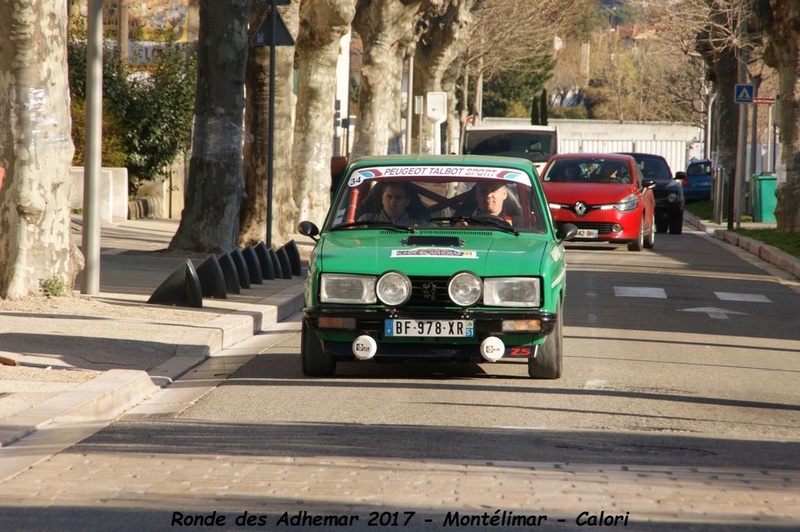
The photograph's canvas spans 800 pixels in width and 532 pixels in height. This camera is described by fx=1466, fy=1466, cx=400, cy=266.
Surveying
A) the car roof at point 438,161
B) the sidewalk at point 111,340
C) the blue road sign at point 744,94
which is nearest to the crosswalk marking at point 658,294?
the sidewalk at point 111,340

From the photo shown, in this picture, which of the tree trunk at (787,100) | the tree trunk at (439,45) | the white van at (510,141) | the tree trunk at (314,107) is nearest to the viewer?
the tree trunk at (314,107)

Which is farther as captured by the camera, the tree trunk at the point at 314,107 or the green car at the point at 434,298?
the tree trunk at the point at 314,107

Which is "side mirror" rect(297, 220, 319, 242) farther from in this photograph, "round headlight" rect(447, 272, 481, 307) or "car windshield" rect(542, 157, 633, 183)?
"car windshield" rect(542, 157, 633, 183)

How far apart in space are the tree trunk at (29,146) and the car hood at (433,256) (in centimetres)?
417

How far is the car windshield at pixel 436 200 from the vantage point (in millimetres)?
10953

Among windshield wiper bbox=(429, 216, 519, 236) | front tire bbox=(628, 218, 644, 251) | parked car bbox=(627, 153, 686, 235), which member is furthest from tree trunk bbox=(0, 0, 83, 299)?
parked car bbox=(627, 153, 686, 235)

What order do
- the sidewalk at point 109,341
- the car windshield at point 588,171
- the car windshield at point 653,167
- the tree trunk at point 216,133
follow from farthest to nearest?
the car windshield at point 653,167
the car windshield at point 588,171
the tree trunk at point 216,133
the sidewalk at point 109,341

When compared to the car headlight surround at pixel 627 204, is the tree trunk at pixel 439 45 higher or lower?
higher

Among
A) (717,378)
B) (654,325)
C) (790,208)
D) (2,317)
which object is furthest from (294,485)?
(790,208)

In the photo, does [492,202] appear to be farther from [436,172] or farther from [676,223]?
[676,223]

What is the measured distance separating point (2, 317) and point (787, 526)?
27.1 feet

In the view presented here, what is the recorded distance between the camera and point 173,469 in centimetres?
711

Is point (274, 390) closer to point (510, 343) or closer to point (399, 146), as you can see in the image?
point (510, 343)

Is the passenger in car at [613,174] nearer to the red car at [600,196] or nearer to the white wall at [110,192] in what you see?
the red car at [600,196]
